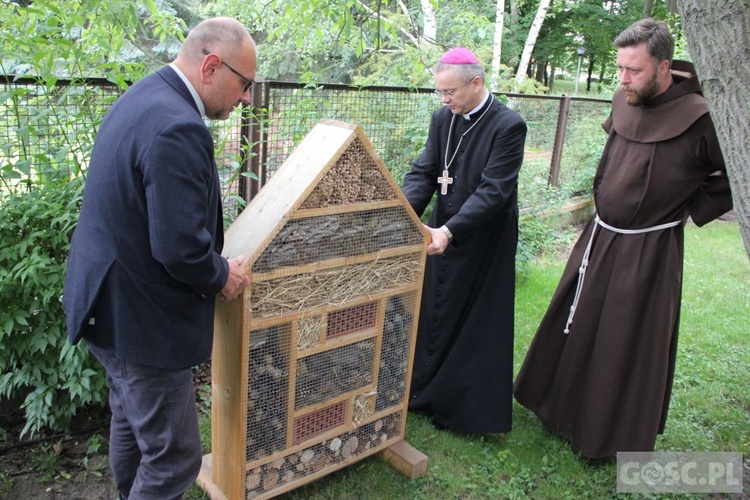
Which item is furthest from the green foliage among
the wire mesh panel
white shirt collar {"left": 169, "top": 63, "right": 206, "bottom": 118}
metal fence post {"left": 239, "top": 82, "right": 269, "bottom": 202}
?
the wire mesh panel

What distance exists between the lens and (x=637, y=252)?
128 inches

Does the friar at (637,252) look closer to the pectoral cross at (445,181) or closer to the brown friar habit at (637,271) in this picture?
the brown friar habit at (637,271)

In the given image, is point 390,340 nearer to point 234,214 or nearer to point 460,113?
point 460,113

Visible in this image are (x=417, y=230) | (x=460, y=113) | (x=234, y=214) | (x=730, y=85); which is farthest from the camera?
(x=234, y=214)

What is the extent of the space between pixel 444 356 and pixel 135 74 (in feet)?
7.50

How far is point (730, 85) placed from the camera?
2018mm

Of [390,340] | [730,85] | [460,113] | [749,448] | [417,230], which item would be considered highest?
[730,85]

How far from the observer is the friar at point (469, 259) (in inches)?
128

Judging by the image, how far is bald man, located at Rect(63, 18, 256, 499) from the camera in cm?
196

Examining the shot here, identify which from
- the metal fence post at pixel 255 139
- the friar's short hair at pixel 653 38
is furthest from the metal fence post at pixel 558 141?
the friar's short hair at pixel 653 38

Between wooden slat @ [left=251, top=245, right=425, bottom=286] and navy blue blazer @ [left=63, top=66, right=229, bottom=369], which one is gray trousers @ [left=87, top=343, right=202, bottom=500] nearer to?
navy blue blazer @ [left=63, top=66, right=229, bottom=369]

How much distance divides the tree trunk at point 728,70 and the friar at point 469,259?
4.05ft

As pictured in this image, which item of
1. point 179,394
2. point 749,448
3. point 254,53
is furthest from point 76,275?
point 749,448

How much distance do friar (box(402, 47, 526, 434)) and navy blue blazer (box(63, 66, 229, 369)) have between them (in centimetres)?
149
